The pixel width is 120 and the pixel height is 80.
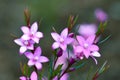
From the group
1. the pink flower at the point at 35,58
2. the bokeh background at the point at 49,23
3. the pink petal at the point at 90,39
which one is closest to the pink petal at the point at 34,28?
the pink flower at the point at 35,58

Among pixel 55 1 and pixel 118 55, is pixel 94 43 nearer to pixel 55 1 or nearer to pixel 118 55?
pixel 118 55

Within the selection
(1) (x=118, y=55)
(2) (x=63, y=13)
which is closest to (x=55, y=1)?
(2) (x=63, y=13)

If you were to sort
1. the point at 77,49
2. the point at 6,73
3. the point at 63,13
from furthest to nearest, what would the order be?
the point at 63,13
the point at 6,73
the point at 77,49

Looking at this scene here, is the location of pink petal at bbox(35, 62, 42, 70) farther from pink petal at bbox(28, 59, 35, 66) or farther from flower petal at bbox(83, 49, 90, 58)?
flower petal at bbox(83, 49, 90, 58)

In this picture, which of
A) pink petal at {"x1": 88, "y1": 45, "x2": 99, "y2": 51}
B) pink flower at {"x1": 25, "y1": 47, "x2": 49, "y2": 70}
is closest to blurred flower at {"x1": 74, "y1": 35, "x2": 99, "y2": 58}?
pink petal at {"x1": 88, "y1": 45, "x2": 99, "y2": 51}

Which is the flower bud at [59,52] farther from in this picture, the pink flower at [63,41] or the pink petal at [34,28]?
the pink petal at [34,28]

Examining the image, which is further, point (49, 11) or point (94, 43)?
point (49, 11)
